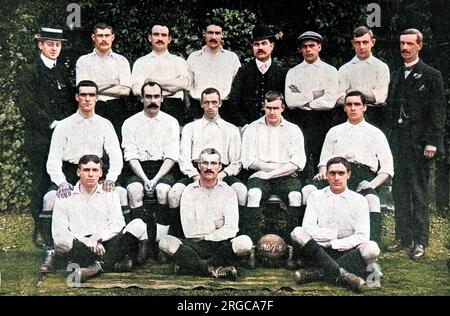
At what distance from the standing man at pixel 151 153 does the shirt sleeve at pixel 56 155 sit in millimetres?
596

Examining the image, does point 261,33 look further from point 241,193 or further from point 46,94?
point 46,94

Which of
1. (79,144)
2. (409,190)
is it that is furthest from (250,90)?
(409,190)

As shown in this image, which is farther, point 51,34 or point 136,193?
point 51,34

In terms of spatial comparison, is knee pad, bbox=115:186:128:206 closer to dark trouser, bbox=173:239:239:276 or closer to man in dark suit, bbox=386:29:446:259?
dark trouser, bbox=173:239:239:276

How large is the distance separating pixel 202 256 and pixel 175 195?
2.06ft

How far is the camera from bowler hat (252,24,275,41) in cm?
713

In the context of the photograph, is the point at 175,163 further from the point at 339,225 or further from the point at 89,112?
the point at 339,225

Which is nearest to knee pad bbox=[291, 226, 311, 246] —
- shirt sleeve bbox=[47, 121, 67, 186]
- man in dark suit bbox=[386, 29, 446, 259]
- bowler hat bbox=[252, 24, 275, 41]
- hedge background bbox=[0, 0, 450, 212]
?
man in dark suit bbox=[386, 29, 446, 259]

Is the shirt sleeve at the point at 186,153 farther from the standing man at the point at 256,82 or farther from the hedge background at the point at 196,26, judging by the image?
the hedge background at the point at 196,26

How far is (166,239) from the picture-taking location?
6871 mm

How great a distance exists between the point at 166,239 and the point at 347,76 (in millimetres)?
2355

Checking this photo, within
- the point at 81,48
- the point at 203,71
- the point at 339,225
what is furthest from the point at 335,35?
the point at 81,48

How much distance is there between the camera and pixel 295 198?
6836mm
